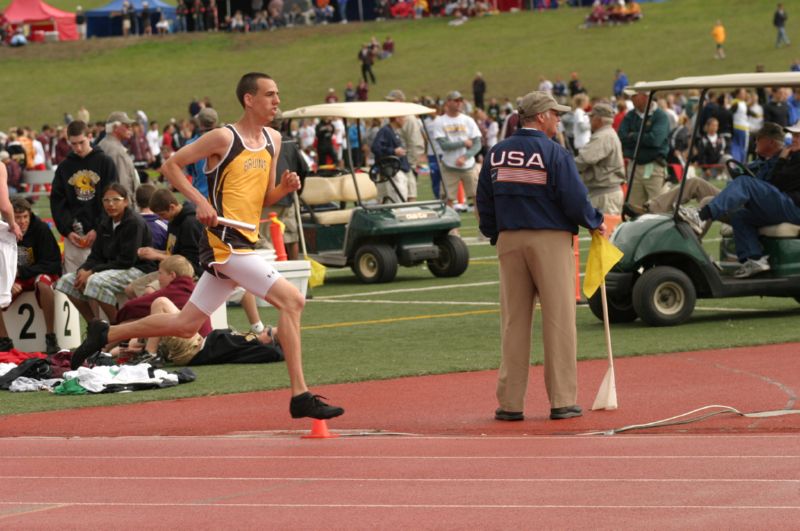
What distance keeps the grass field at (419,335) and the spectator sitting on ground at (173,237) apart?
1244 mm

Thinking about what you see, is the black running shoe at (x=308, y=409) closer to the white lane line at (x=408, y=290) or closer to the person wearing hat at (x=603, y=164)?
the white lane line at (x=408, y=290)

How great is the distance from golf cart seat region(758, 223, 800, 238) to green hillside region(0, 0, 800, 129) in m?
51.8

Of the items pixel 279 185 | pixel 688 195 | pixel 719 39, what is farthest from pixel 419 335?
pixel 719 39

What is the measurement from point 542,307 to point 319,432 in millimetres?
1499

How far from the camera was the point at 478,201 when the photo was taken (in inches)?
382

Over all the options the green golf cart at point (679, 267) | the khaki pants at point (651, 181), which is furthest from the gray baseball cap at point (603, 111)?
the green golf cart at point (679, 267)

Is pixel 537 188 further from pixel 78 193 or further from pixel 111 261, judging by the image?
pixel 78 193

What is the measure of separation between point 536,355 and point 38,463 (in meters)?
4.69

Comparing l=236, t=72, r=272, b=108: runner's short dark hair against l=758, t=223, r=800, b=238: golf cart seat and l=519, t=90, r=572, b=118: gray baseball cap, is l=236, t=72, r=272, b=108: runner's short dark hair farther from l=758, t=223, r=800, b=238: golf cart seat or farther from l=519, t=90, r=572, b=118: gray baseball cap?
l=758, t=223, r=800, b=238: golf cart seat

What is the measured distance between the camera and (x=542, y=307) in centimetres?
950

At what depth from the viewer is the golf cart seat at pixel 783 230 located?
13.6 metres

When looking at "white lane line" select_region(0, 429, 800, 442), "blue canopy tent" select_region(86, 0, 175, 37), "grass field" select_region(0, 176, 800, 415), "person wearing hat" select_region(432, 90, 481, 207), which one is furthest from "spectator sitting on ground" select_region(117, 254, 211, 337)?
"blue canopy tent" select_region(86, 0, 175, 37)

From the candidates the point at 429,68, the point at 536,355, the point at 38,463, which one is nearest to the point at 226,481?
the point at 38,463

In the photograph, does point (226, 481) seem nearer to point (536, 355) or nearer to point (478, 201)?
point (478, 201)
